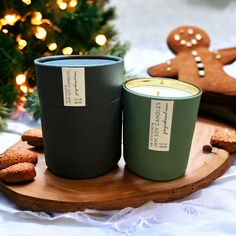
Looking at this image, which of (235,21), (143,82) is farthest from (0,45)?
(235,21)

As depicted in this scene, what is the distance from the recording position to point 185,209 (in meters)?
0.45

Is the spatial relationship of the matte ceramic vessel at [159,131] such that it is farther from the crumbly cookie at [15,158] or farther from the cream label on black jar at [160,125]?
the crumbly cookie at [15,158]

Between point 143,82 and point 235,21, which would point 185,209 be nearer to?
point 143,82

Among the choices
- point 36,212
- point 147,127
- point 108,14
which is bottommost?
point 36,212

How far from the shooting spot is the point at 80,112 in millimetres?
453

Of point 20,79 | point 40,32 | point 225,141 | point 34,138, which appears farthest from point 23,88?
point 225,141

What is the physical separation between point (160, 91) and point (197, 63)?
0.31m

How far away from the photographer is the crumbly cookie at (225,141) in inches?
22.0

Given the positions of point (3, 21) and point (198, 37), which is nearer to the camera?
point (3, 21)

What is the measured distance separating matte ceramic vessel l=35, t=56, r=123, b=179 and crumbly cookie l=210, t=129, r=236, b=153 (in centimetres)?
18

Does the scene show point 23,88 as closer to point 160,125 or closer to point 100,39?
point 100,39

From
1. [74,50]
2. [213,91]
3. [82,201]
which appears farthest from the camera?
[74,50]

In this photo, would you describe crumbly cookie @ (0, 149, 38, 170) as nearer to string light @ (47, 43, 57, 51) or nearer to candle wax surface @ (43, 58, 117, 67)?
candle wax surface @ (43, 58, 117, 67)

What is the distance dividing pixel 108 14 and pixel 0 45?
38 centimetres
